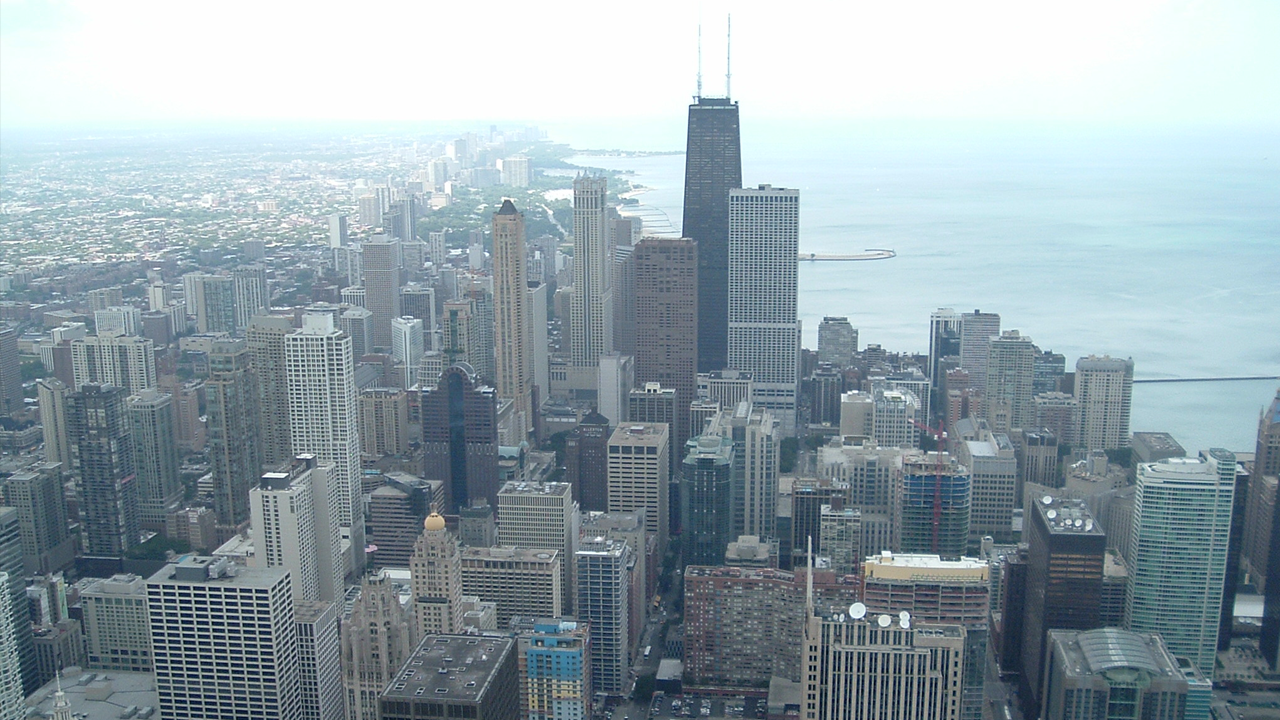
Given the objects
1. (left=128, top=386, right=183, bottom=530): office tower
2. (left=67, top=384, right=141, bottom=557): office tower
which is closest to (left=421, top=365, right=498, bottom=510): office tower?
(left=128, top=386, right=183, bottom=530): office tower

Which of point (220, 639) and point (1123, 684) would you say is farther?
point (1123, 684)

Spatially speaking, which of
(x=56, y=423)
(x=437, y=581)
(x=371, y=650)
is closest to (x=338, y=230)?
(x=56, y=423)

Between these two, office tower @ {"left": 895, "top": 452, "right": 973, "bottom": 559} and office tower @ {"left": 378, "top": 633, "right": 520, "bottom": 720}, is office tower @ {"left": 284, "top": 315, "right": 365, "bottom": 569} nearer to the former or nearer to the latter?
office tower @ {"left": 378, "top": 633, "right": 520, "bottom": 720}

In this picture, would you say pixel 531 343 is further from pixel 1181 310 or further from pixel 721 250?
pixel 1181 310

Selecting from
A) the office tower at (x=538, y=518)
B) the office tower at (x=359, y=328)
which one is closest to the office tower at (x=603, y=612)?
the office tower at (x=538, y=518)

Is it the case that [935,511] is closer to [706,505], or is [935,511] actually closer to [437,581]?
[706,505]

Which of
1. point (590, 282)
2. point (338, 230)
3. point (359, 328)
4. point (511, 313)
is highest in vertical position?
point (338, 230)
